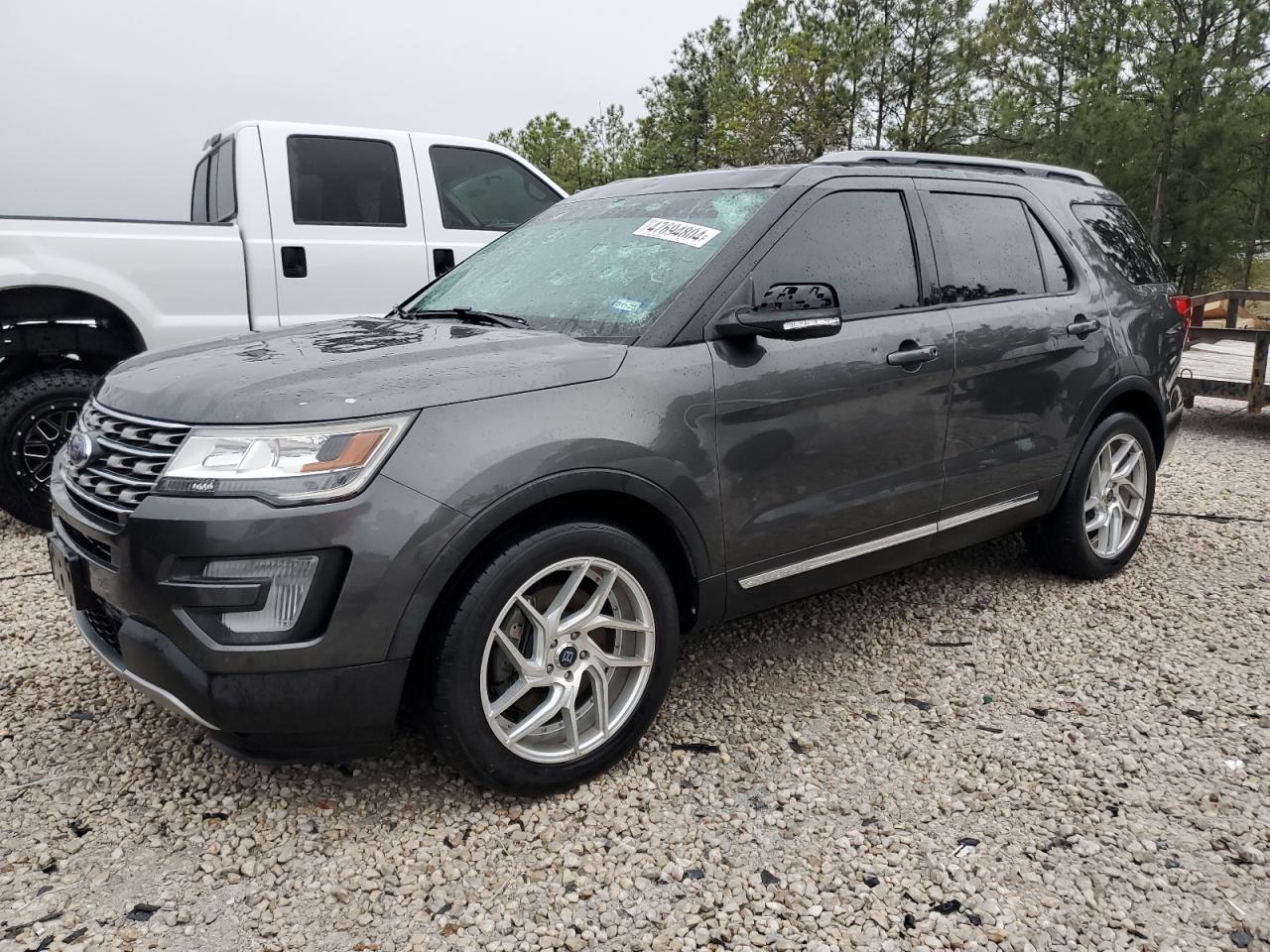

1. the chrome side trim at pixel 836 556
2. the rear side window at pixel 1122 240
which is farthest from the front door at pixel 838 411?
the rear side window at pixel 1122 240

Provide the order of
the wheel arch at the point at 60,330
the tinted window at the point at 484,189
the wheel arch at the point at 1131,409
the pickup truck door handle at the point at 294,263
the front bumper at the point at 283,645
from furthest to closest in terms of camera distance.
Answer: the tinted window at the point at 484,189, the pickup truck door handle at the point at 294,263, the wheel arch at the point at 60,330, the wheel arch at the point at 1131,409, the front bumper at the point at 283,645

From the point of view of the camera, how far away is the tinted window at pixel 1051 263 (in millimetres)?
4066

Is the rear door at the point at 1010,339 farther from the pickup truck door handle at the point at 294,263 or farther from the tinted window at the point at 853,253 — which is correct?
the pickup truck door handle at the point at 294,263

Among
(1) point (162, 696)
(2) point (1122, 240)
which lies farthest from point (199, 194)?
(2) point (1122, 240)

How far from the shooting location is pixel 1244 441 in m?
8.38

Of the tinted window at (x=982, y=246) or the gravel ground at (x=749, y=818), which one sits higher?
the tinted window at (x=982, y=246)

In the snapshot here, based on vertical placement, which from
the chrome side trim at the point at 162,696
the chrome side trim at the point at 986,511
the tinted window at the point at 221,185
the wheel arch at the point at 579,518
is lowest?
the chrome side trim at the point at 162,696

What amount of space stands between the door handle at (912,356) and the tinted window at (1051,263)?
3.16 ft

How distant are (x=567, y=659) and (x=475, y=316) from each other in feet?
4.22

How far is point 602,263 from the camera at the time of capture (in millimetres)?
3273

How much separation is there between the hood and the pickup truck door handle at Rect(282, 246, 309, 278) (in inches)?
112

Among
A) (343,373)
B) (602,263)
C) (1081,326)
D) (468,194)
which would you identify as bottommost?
(343,373)

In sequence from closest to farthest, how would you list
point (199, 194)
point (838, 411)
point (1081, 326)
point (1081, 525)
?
point (838, 411), point (1081, 326), point (1081, 525), point (199, 194)

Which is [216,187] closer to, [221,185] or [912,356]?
[221,185]
